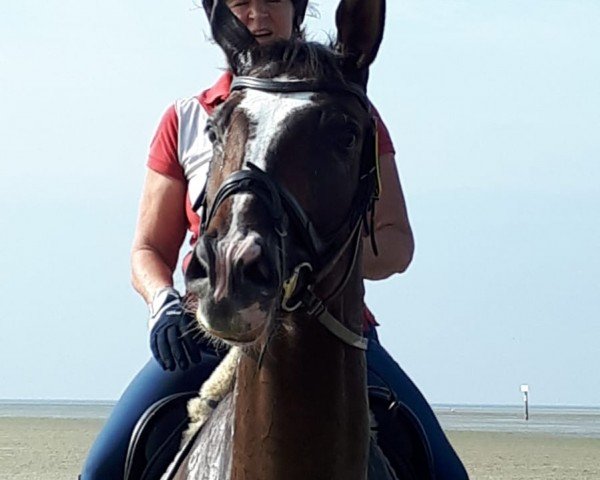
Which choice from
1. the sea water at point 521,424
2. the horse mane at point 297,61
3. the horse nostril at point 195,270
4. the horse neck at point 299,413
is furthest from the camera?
the sea water at point 521,424

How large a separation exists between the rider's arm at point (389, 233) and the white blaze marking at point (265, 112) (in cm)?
92

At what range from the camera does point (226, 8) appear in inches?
235

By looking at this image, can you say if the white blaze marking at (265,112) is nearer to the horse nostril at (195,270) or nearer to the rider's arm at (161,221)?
the horse nostril at (195,270)

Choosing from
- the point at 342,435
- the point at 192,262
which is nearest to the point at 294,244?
the point at 192,262

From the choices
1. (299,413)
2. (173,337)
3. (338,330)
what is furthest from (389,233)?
(299,413)

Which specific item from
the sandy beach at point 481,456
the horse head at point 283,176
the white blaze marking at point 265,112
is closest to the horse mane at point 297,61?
the horse head at point 283,176

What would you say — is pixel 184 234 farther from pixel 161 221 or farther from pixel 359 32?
pixel 359 32

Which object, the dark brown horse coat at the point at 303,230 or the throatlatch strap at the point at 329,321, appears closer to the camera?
the dark brown horse coat at the point at 303,230

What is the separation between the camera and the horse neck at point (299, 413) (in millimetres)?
5406

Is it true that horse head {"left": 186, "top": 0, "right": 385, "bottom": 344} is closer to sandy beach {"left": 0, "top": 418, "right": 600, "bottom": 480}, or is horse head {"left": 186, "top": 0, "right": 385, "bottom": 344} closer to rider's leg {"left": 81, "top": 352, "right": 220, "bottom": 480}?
rider's leg {"left": 81, "top": 352, "right": 220, "bottom": 480}

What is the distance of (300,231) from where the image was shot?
5215 mm

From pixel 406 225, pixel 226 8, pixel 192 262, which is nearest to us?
pixel 192 262

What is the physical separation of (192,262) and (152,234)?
1746 millimetres

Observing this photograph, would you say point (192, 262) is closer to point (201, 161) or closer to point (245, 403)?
point (245, 403)
